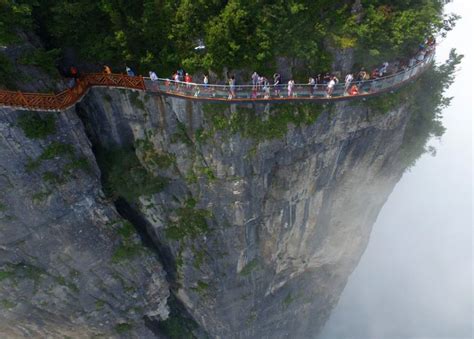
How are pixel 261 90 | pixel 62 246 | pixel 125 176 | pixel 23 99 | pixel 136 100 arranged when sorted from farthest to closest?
pixel 125 176, pixel 62 246, pixel 136 100, pixel 261 90, pixel 23 99

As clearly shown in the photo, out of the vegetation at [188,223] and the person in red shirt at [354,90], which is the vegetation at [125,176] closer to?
the vegetation at [188,223]

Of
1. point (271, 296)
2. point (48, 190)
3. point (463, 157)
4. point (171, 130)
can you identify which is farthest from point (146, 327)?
point (463, 157)

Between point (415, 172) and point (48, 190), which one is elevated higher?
point (48, 190)

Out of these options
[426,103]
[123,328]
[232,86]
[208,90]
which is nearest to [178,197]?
[208,90]

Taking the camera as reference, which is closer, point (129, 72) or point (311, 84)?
point (311, 84)

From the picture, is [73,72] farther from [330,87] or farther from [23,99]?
[330,87]

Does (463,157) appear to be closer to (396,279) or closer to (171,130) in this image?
(396,279)
